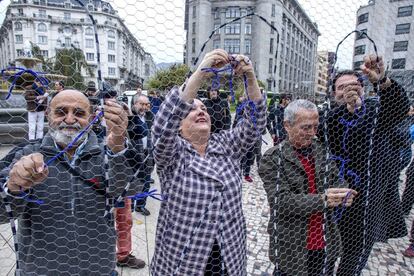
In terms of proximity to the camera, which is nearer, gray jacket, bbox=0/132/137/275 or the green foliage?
gray jacket, bbox=0/132/137/275

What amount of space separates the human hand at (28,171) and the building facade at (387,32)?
1.43 meters

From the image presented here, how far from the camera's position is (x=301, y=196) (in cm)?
107

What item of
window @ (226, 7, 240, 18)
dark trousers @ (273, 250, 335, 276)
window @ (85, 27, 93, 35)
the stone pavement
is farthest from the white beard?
the stone pavement

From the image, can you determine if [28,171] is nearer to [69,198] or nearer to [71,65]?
[69,198]

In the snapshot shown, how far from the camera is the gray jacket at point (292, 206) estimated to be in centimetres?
107

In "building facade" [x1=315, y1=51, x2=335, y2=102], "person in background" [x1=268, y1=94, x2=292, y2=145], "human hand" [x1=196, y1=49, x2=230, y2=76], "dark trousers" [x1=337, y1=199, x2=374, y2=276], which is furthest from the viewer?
"person in background" [x1=268, y1=94, x2=292, y2=145]

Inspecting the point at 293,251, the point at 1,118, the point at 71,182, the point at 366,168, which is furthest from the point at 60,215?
the point at 1,118

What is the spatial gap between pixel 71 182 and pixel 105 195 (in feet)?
0.36

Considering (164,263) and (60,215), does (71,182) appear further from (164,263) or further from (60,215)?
(164,263)

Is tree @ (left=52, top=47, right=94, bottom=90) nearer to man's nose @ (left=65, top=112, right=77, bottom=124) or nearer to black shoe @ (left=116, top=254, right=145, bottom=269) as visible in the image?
man's nose @ (left=65, top=112, right=77, bottom=124)

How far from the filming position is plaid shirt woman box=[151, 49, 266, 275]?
3.00ft

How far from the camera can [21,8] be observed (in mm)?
963

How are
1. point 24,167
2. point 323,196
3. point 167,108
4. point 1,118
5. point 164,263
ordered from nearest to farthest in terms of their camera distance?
1. point 24,167
2. point 167,108
3. point 164,263
4. point 323,196
5. point 1,118

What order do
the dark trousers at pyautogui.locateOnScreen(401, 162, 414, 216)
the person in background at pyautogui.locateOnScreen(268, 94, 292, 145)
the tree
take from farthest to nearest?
the dark trousers at pyautogui.locateOnScreen(401, 162, 414, 216), the person in background at pyautogui.locateOnScreen(268, 94, 292, 145), the tree
